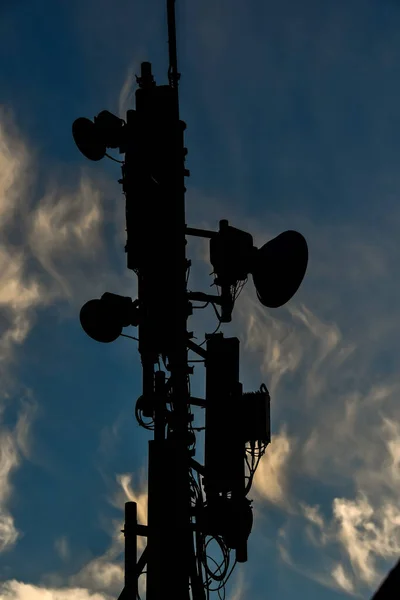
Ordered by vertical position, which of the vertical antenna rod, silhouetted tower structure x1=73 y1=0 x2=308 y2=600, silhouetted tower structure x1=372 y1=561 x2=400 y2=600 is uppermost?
the vertical antenna rod

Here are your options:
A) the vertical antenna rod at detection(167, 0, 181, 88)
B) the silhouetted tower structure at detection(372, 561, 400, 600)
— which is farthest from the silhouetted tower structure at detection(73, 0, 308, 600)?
the silhouetted tower structure at detection(372, 561, 400, 600)

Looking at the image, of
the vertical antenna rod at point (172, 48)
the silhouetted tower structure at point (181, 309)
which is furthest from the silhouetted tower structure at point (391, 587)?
the vertical antenna rod at point (172, 48)

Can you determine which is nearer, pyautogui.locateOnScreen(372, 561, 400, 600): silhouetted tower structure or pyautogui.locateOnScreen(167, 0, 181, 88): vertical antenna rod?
pyautogui.locateOnScreen(372, 561, 400, 600): silhouetted tower structure

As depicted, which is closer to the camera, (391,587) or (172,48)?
(391,587)

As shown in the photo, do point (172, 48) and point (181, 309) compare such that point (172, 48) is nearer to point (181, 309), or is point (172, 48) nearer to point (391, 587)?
point (181, 309)

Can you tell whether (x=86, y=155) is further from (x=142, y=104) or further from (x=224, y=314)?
(x=224, y=314)

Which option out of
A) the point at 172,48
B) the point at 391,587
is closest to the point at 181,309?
the point at 172,48

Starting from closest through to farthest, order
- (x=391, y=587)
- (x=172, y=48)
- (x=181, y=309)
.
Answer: (x=391, y=587), (x=181, y=309), (x=172, y=48)

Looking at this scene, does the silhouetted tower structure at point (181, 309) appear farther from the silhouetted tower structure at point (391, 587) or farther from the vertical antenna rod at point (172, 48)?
the silhouetted tower structure at point (391, 587)

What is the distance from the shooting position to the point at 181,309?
14.9m

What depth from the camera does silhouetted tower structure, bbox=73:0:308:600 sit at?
48.1 ft

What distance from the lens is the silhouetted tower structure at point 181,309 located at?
14648mm

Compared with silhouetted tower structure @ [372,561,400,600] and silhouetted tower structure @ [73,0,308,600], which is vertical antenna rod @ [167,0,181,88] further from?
silhouetted tower structure @ [372,561,400,600]

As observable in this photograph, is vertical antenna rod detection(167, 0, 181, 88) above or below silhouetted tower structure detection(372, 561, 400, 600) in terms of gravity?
above
